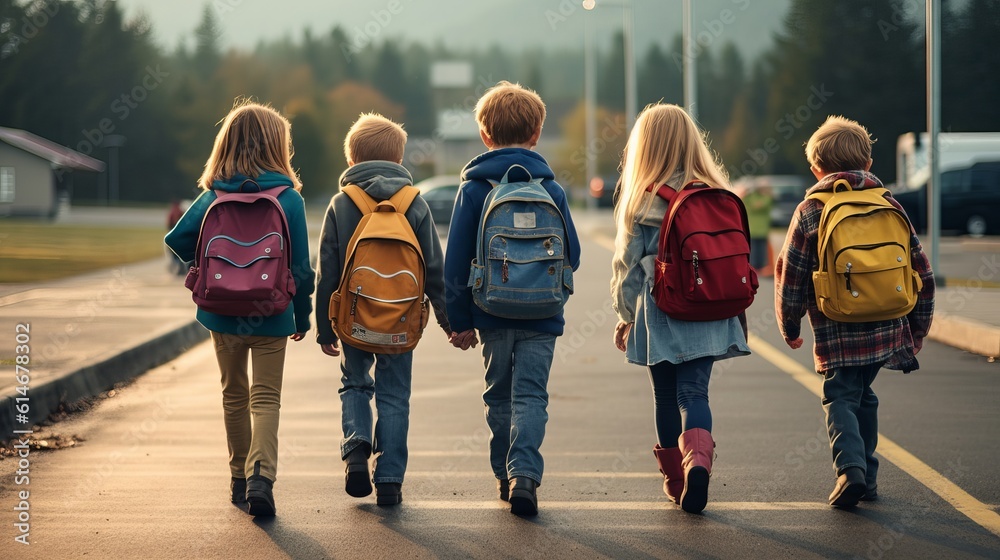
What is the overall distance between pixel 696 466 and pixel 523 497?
0.69 metres

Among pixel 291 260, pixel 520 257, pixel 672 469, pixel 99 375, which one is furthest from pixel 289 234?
pixel 99 375

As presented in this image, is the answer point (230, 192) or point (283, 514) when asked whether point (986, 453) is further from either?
point (230, 192)

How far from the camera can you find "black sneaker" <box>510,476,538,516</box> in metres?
5.09

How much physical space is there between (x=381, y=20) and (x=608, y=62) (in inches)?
4720

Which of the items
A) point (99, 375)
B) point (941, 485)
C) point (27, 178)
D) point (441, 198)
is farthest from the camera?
point (27, 178)

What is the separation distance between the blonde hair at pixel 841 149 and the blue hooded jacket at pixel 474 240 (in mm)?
1136

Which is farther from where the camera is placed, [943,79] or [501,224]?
[943,79]

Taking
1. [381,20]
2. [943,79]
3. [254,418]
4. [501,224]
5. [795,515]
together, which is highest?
[943,79]

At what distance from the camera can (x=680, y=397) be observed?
5.27 metres

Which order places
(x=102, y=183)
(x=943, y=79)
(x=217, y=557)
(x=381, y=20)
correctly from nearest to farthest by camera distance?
(x=217, y=557) → (x=381, y=20) → (x=943, y=79) → (x=102, y=183)

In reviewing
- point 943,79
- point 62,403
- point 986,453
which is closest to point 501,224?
point 986,453

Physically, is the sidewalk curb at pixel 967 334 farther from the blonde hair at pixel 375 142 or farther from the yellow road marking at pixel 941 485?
the blonde hair at pixel 375 142

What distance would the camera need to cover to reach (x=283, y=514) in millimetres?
5188

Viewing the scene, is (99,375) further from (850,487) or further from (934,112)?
(934,112)
